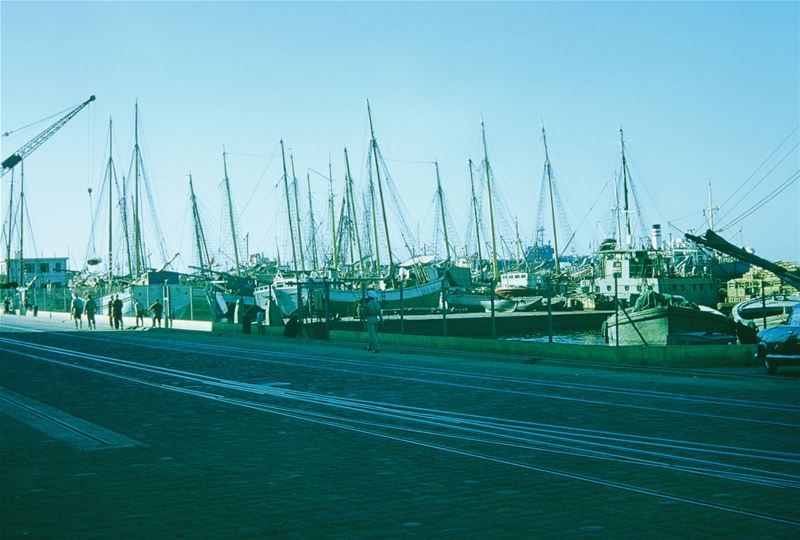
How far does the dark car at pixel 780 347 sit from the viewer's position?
18312mm

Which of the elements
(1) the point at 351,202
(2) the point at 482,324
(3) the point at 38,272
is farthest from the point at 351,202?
(3) the point at 38,272

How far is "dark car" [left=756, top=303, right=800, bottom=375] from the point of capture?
18312mm

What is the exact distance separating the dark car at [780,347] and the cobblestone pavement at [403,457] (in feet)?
1.35

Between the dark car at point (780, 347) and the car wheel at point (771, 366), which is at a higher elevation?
the dark car at point (780, 347)

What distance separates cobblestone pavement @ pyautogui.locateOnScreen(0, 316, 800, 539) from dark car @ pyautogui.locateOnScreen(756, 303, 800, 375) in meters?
0.41

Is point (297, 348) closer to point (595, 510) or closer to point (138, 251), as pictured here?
point (595, 510)

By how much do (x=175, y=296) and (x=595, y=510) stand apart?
56.9 m

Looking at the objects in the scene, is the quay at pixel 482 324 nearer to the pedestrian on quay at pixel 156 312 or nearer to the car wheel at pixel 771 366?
the pedestrian on quay at pixel 156 312

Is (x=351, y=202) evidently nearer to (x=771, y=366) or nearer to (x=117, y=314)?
(x=117, y=314)

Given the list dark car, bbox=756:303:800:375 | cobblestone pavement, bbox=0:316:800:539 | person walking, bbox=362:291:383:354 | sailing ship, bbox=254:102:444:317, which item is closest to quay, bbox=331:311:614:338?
sailing ship, bbox=254:102:444:317

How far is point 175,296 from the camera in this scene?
6147cm

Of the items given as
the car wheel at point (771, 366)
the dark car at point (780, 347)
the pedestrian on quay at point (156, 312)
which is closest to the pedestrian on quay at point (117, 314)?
the pedestrian on quay at point (156, 312)

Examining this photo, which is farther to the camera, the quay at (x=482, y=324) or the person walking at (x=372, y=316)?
the quay at (x=482, y=324)

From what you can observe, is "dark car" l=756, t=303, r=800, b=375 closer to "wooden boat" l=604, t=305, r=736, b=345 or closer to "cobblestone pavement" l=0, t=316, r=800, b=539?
"cobblestone pavement" l=0, t=316, r=800, b=539
